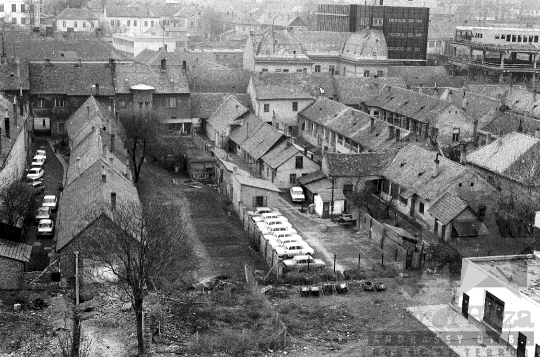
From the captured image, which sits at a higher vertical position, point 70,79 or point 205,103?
point 70,79

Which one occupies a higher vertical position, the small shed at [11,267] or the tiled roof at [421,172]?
the tiled roof at [421,172]

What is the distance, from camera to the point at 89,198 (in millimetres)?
35875

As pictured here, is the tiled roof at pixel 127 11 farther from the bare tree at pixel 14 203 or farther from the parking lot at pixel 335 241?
the bare tree at pixel 14 203

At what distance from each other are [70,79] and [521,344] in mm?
44737

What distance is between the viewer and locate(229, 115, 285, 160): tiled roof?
5272 cm

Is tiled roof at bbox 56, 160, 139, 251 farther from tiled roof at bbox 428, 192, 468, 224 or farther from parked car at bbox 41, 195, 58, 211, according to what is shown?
tiled roof at bbox 428, 192, 468, 224

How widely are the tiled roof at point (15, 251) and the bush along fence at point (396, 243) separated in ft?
57.7

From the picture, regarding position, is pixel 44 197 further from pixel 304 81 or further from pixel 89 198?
pixel 304 81

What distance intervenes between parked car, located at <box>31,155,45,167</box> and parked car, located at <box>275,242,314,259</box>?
21.4 m

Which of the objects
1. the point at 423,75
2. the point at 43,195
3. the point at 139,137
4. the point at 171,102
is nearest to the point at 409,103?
the point at 423,75

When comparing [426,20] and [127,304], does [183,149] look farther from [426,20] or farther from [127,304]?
[426,20]

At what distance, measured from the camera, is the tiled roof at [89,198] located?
108 feet

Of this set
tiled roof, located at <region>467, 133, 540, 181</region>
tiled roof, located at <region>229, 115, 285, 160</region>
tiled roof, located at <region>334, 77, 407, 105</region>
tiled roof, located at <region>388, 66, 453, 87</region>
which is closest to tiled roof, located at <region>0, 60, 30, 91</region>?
tiled roof, located at <region>229, 115, 285, 160</region>

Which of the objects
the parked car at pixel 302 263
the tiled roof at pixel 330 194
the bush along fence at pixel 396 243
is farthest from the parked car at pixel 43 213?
the bush along fence at pixel 396 243
